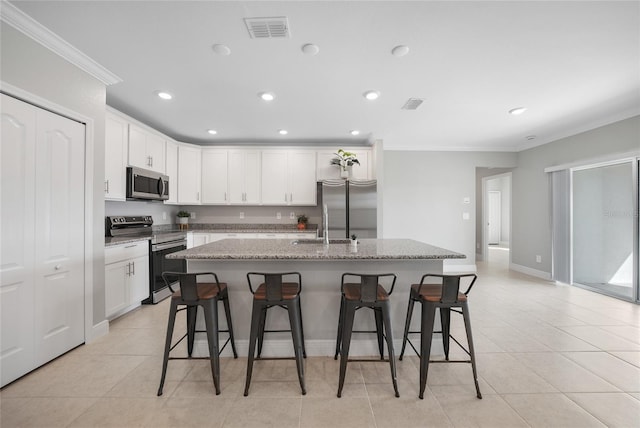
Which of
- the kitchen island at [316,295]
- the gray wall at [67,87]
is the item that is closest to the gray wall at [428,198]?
the kitchen island at [316,295]

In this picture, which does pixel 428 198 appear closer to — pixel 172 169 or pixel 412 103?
pixel 412 103

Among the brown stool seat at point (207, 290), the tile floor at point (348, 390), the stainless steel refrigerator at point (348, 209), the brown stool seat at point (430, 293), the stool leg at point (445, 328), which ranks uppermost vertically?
the stainless steel refrigerator at point (348, 209)

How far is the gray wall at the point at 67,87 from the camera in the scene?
1.90 metres

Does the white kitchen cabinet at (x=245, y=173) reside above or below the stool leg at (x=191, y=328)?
above

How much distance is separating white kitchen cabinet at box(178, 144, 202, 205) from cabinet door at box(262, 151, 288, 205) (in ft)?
3.87

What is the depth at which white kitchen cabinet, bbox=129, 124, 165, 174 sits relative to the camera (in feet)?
11.7

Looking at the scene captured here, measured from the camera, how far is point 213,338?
183 centimetres

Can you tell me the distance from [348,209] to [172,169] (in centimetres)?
300

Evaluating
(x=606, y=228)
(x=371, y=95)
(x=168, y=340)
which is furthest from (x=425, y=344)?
(x=606, y=228)

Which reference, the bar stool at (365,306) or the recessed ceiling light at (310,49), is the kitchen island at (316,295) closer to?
the bar stool at (365,306)

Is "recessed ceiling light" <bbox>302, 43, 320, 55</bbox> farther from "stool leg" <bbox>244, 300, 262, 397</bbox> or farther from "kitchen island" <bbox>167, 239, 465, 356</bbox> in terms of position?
"stool leg" <bbox>244, 300, 262, 397</bbox>

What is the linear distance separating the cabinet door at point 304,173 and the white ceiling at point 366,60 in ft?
3.02

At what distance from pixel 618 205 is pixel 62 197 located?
6.64 meters

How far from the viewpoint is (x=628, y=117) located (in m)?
3.59
